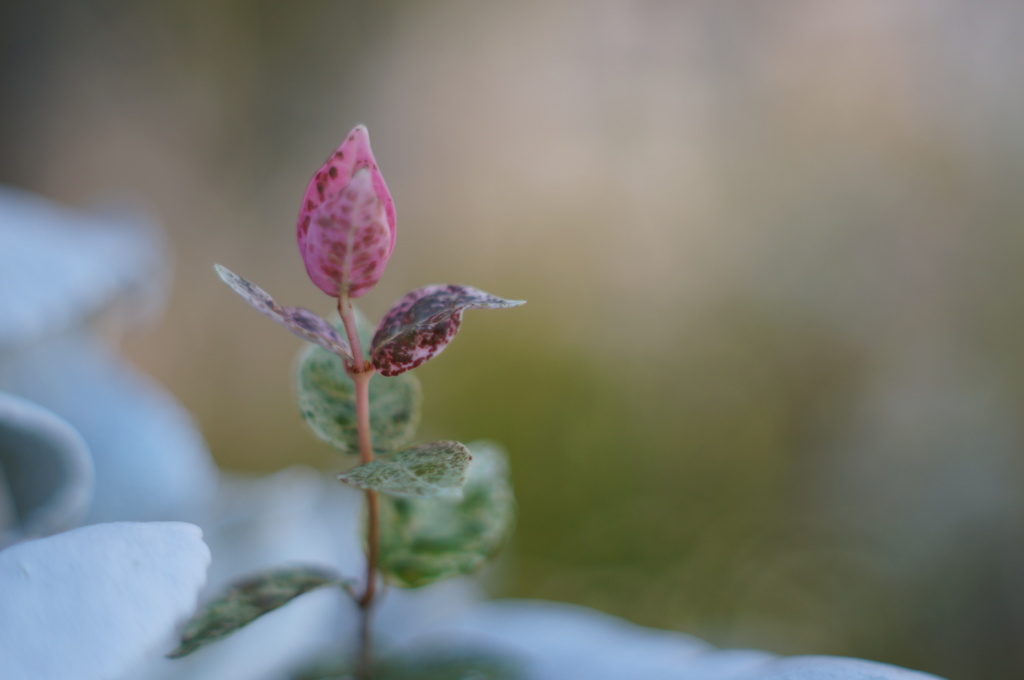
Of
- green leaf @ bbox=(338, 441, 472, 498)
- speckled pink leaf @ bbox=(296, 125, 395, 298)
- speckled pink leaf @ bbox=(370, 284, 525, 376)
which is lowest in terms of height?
green leaf @ bbox=(338, 441, 472, 498)

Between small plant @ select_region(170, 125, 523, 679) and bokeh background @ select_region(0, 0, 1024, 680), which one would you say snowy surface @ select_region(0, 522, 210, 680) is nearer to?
small plant @ select_region(170, 125, 523, 679)

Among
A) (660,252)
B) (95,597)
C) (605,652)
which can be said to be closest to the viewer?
(95,597)

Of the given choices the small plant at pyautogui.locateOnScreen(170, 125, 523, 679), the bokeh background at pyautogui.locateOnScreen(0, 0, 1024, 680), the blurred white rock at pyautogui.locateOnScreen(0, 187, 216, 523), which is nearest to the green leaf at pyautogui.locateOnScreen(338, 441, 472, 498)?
the small plant at pyautogui.locateOnScreen(170, 125, 523, 679)

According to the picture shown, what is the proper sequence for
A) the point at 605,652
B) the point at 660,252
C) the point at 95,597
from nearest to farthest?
1. the point at 95,597
2. the point at 605,652
3. the point at 660,252

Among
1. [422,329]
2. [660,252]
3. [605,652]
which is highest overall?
[660,252]

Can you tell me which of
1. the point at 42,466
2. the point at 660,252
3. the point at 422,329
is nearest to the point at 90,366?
the point at 42,466

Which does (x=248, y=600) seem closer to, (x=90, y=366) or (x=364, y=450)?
(x=364, y=450)

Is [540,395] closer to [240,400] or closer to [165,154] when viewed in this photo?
[240,400]
